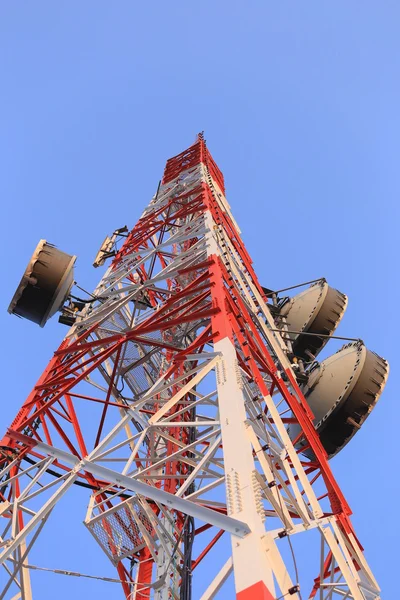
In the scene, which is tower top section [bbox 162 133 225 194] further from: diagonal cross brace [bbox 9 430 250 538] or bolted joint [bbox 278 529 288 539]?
bolted joint [bbox 278 529 288 539]

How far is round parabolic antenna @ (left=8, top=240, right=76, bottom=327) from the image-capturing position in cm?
1424

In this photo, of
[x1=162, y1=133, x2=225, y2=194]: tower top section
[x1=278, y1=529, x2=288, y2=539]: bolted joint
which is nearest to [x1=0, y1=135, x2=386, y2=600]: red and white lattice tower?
[x1=278, y1=529, x2=288, y2=539]: bolted joint

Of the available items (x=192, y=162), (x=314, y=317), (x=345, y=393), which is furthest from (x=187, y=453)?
(x=192, y=162)

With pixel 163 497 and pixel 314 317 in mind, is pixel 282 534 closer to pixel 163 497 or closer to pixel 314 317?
pixel 163 497

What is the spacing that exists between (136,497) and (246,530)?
550 centimetres

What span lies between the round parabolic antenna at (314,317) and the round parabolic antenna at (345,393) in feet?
12.1

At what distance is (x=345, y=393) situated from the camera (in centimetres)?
1395

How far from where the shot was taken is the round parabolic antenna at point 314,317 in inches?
737

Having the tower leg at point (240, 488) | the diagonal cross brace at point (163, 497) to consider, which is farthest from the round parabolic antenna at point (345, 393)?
the diagonal cross brace at point (163, 497)

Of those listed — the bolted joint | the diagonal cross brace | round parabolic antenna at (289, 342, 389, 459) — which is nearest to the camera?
the diagonal cross brace

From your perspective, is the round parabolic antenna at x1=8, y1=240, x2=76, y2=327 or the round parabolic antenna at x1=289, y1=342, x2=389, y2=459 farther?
the round parabolic antenna at x1=8, y1=240, x2=76, y2=327

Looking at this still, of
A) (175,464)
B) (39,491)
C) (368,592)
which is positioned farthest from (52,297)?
(368,592)

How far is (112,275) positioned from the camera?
50.3 ft

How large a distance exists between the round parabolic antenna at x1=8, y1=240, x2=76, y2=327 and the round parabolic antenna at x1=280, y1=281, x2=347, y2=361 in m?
7.32
